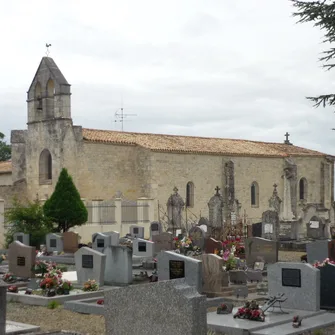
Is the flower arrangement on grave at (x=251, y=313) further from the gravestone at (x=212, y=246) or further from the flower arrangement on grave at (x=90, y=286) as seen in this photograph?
the gravestone at (x=212, y=246)

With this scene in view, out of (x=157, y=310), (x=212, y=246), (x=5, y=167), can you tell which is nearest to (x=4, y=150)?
(x=5, y=167)

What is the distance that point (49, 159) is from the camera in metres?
36.8

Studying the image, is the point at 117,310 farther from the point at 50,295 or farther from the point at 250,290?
the point at 250,290

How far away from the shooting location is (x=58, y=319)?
12.2m

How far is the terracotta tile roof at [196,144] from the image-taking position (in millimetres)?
37094

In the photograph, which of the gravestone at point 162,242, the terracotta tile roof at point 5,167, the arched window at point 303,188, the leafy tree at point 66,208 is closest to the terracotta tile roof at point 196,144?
the arched window at point 303,188

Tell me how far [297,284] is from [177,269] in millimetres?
2512

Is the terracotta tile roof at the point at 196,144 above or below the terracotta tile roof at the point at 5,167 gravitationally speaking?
above

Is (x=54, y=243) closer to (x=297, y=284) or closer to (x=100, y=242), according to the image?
(x=100, y=242)

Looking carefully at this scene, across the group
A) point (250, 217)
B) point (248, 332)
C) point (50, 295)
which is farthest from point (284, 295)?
point (250, 217)

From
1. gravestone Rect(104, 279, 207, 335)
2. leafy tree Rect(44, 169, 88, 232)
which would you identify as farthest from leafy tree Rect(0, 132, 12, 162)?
gravestone Rect(104, 279, 207, 335)

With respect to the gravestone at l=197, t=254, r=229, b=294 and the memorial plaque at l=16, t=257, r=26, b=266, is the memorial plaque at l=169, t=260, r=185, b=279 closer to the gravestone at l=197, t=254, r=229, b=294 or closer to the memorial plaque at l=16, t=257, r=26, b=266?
the gravestone at l=197, t=254, r=229, b=294

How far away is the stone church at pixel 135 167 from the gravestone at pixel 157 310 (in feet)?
75.8

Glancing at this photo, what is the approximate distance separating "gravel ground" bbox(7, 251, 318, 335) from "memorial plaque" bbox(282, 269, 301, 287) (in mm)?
1427
